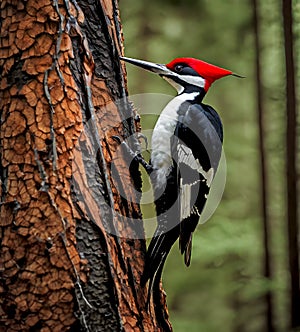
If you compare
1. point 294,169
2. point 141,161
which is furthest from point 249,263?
point 141,161

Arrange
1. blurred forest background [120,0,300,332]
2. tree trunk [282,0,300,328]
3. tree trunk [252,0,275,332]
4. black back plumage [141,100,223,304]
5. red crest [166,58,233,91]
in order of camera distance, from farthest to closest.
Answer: blurred forest background [120,0,300,332]
tree trunk [252,0,275,332]
tree trunk [282,0,300,328]
red crest [166,58,233,91]
black back plumage [141,100,223,304]

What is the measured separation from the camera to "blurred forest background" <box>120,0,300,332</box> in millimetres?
3832

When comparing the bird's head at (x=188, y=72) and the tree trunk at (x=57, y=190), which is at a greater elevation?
the bird's head at (x=188, y=72)

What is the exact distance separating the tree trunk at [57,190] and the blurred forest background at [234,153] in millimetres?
1781

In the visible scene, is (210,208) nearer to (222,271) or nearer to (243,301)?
(222,271)

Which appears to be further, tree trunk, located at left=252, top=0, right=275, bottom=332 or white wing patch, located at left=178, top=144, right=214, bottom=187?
tree trunk, located at left=252, top=0, right=275, bottom=332

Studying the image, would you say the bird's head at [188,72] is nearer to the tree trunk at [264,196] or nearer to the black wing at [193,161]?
the black wing at [193,161]

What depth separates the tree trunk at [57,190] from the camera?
1.78m

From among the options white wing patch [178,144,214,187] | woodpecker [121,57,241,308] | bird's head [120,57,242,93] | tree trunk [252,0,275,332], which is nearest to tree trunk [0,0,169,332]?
woodpecker [121,57,241,308]

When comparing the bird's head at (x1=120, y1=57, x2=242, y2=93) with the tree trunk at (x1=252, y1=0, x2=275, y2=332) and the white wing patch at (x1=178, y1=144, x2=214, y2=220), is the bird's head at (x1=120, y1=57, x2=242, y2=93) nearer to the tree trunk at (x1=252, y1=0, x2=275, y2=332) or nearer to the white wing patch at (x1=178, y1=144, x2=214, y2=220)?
the white wing patch at (x1=178, y1=144, x2=214, y2=220)

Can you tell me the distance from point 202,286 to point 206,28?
2.26 meters

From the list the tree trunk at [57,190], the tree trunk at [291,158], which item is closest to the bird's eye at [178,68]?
the tree trunk at [57,190]

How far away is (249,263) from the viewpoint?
4348mm

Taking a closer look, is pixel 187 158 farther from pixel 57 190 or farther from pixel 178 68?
pixel 57 190
